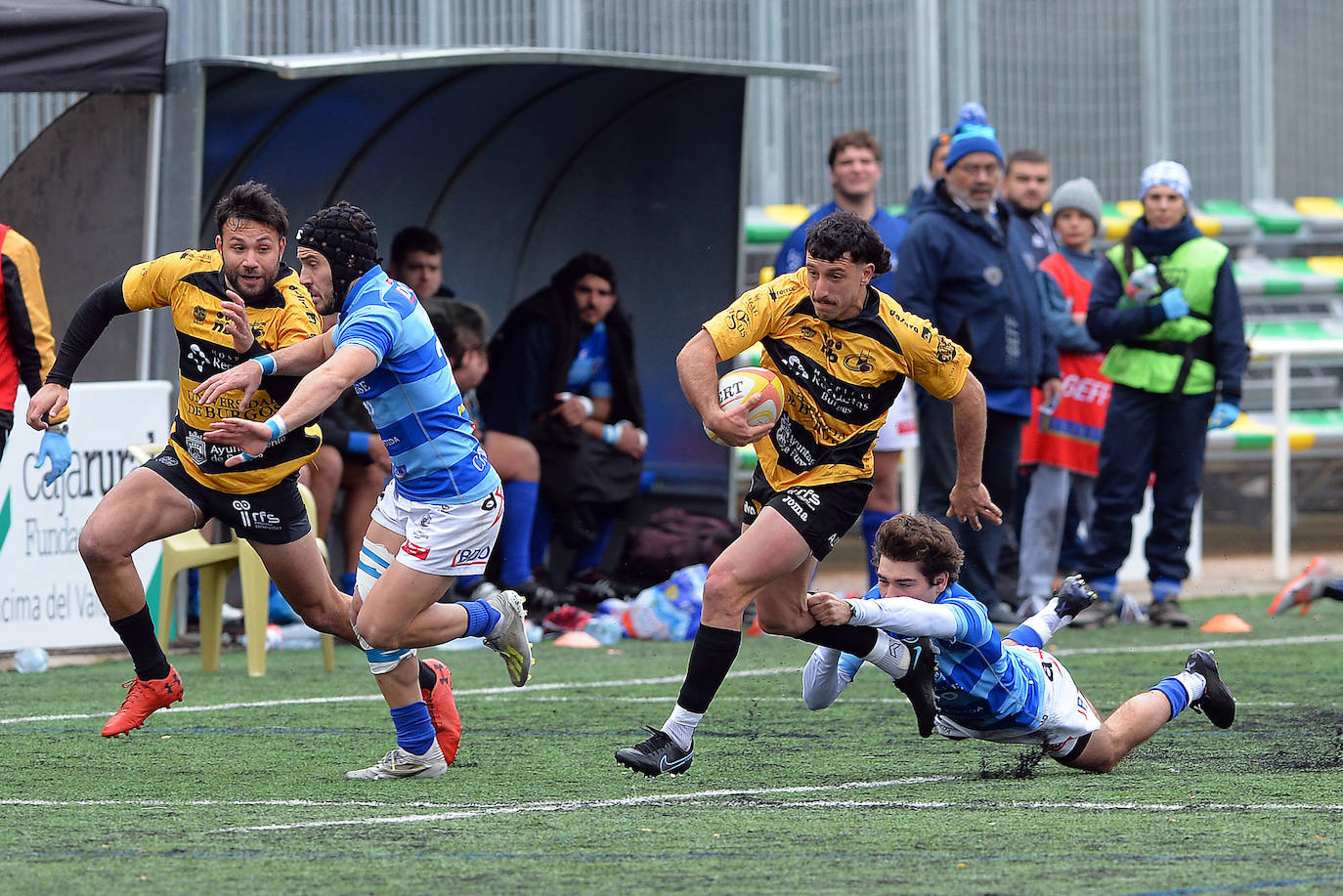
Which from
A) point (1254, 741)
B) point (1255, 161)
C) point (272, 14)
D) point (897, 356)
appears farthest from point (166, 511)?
point (1255, 161)

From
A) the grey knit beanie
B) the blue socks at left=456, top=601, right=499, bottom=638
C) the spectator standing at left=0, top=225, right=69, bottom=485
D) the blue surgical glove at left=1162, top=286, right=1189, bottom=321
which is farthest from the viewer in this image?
the grey knit beanie

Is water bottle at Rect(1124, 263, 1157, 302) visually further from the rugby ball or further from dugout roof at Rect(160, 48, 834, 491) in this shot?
the rugby ball

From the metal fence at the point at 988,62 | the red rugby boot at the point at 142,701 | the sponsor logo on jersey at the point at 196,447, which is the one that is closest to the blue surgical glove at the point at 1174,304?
the metal fence at the point at 988,62

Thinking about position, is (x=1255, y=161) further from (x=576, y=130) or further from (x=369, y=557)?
(x=369, y=557)

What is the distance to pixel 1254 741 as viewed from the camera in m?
6.65

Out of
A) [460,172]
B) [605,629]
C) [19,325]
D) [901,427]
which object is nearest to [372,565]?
[19,325]

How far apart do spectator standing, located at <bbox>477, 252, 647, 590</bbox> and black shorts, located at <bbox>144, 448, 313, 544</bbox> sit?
432 cm

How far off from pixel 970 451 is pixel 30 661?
5.04 meters

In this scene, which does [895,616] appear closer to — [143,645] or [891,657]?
[891,657]

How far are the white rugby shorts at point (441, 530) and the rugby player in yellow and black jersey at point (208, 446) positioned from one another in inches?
34.2

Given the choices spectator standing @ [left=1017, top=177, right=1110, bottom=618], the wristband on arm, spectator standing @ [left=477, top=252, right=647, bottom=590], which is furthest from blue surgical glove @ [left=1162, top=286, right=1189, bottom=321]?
the wristband on arm

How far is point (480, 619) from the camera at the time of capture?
659 cm

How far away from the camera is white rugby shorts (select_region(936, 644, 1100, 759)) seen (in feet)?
19.6

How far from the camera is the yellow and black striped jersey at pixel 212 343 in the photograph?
7012 mm
